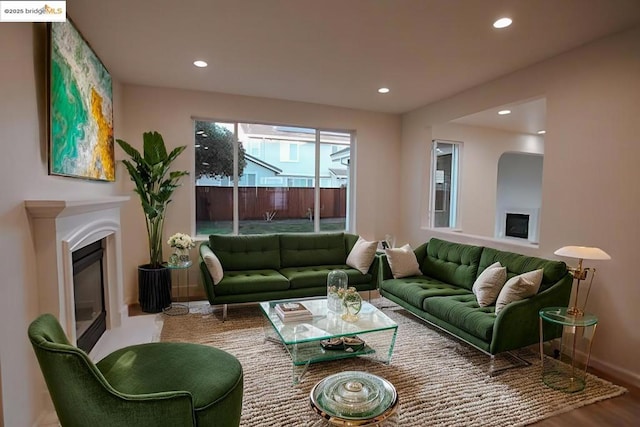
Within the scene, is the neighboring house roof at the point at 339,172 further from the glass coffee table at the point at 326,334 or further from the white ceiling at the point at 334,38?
the glass coffee table at the point at 326,334

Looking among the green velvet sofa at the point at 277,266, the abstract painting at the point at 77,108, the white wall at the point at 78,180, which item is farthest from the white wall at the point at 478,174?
the abstract painting at the point at 77,108

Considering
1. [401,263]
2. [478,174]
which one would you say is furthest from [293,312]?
[478,174]

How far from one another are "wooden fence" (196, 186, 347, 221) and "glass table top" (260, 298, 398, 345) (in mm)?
2139

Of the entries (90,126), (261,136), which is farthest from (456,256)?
(90,126)

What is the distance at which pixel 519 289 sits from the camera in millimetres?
2814

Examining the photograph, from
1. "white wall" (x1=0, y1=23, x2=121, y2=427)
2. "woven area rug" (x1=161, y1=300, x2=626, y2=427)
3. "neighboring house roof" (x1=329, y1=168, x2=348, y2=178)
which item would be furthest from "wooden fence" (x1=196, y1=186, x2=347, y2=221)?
"white wall" (x1=0, y1=23, x2=121, y2=427)

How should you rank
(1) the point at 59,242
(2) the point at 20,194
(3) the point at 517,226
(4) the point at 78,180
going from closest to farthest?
(2) the point at 20,194 → (1) the point at 59,242 → (4) the point at 78,180 → (3) the point at 517,226

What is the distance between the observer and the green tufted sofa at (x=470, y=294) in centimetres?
272

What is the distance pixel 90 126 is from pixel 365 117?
3.74 metres

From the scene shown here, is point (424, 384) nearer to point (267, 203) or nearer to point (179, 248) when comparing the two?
point (179, 248)

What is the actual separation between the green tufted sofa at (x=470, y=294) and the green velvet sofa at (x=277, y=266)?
65 cm

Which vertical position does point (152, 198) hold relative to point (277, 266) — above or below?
above

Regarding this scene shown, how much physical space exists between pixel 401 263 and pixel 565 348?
170 centimetres

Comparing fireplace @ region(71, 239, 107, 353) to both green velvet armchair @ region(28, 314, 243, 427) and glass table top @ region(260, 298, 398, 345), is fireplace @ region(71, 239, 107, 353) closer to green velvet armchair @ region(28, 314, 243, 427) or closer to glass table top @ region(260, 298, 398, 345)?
green velvet armchair @ region(28, 314, 243, 427)
